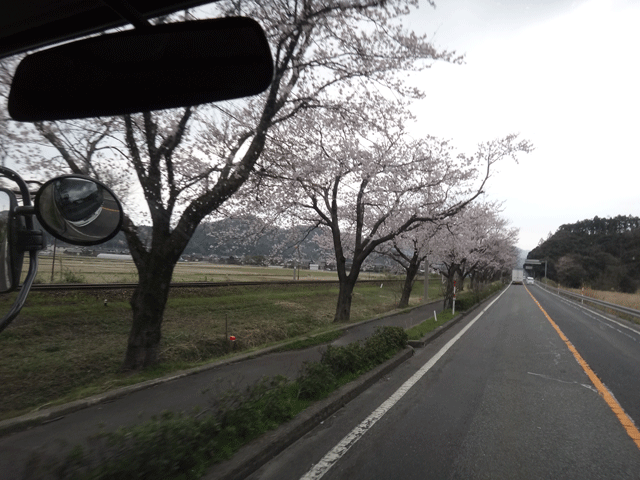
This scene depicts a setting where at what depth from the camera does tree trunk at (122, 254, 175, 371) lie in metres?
5.79

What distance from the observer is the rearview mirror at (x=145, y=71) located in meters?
2.28

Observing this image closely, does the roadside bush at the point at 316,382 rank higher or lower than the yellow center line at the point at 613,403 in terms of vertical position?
higher

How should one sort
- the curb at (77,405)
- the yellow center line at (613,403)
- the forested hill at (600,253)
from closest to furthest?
the curb at (77,405), the yellow center line at (613,403), the forested hill at (600,253)

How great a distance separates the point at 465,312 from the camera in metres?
18.4

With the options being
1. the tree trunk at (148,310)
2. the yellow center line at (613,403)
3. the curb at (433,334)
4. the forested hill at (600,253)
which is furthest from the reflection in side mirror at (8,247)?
the forested hill at (600,253)

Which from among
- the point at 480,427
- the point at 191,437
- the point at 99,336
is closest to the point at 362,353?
the point at 480,427

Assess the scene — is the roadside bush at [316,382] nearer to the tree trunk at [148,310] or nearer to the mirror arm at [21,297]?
the tree trunk at [148,310]

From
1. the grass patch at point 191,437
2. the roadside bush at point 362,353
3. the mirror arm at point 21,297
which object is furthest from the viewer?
the roadside bush at point 362,353

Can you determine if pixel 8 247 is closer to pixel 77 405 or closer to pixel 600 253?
pixel 77 405

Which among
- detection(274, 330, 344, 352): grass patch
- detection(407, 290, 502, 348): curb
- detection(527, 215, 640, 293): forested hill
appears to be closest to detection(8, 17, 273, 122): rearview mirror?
detection(274, 330, 344, 352): grass patch

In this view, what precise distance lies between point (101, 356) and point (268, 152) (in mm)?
5135

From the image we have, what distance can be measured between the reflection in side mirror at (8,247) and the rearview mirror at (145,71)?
29.2 inches

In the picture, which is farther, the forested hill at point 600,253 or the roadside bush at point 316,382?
the forested hill at point 600,253

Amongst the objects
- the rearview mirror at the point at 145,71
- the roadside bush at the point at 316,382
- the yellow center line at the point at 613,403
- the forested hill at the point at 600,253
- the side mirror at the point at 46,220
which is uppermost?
the forested hill at the point at 600,253
